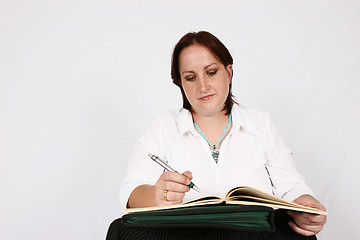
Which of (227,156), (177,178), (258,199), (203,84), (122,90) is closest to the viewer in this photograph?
(258,199)

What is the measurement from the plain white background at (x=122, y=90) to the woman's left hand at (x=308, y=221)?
47.9 inches

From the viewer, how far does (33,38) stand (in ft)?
8.18

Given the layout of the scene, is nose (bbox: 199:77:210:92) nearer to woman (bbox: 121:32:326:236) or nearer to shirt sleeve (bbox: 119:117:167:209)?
woman (bbox: 121:32:326:236)

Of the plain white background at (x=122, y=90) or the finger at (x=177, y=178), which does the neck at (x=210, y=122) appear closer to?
the finger at (x=177, y=178)

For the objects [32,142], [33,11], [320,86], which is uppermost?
[33,11]

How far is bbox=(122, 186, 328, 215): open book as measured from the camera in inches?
37.4

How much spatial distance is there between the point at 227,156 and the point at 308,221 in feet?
1.77

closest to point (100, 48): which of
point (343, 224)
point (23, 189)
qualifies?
point (23, 189)

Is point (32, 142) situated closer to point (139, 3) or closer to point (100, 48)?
point (100, 48)

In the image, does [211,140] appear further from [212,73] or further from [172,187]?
[172,187]

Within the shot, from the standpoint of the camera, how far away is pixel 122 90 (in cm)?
245

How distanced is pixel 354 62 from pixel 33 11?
207cm

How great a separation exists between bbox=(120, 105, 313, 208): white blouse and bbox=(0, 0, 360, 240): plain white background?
2.51ft

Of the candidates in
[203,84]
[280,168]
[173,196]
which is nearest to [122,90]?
[203,84]
